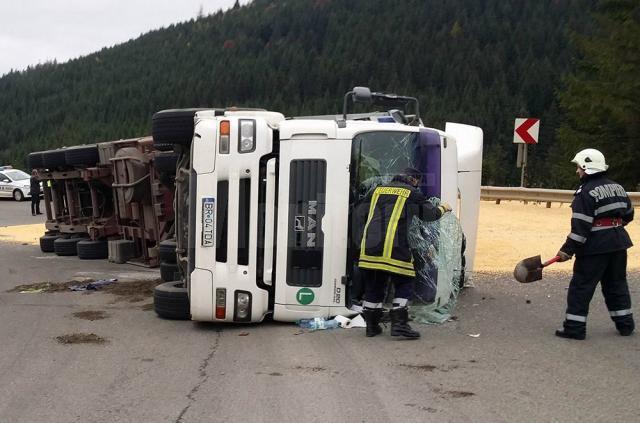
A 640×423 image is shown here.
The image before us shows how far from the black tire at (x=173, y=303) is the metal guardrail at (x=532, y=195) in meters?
12.0

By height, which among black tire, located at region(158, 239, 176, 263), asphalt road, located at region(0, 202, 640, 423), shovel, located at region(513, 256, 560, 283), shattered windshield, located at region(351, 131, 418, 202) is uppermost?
shattered windshield, located at region(351, 131, 418, 202)

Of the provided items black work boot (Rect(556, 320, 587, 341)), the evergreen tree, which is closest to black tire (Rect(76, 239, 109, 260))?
black work boot (Rect(556, 320, 587, 341))

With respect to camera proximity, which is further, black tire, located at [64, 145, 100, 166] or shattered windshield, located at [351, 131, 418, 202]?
black tire, located at [64, 145, 100, 166]

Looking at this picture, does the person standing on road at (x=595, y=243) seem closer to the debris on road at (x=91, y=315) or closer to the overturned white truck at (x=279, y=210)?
the overturned white truck at (x=279, y=210)

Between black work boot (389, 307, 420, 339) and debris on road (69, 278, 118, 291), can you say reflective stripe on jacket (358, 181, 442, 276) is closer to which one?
black work boot (389, 307, 420, 339)

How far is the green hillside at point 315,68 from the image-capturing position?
3226 inches

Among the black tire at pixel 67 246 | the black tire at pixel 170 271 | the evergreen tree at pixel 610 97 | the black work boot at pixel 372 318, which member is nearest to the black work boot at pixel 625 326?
the black work boot at pixel 372 318

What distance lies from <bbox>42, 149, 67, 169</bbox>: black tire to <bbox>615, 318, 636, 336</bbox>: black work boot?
31.8 feet

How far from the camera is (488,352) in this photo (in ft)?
19.3

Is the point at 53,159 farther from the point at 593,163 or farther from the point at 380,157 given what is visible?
the point at 593,163

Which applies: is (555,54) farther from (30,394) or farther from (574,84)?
(30,394)

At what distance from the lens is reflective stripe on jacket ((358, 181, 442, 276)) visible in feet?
20.5

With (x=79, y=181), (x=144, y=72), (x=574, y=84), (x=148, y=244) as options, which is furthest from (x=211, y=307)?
(x=144, y=72)

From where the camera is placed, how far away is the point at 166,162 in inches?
384
